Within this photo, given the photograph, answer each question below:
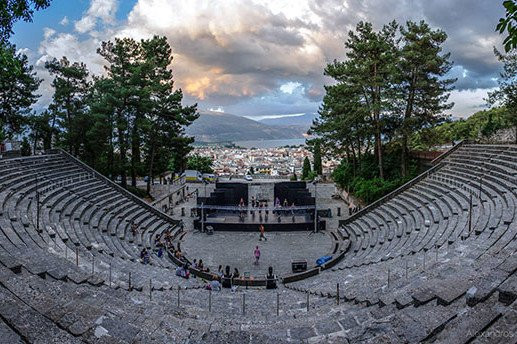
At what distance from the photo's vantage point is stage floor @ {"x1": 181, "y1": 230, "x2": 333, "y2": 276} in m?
18.2

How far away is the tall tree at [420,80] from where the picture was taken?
85.6ft

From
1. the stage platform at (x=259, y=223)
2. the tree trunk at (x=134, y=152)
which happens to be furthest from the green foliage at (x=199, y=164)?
the stage platform at (x=259, y=223)

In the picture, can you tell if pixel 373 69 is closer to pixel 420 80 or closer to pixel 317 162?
pixel 420 80

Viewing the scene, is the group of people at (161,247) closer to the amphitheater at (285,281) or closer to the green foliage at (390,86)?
the amphitheater at (285,281)

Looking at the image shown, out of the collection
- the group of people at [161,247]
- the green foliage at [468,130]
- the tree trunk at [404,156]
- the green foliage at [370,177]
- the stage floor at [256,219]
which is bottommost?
the group of people at [161,247]

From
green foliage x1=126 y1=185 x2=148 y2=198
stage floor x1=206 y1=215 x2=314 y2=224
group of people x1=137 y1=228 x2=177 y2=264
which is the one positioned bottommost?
group of people x1=137 y1=228 x2=177 y2=264

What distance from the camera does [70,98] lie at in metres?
32.0

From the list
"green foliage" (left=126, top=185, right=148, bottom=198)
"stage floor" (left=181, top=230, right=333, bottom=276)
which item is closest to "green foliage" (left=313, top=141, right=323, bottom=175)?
"green foliage" (left=126, top=185, right=148, bottom=198)

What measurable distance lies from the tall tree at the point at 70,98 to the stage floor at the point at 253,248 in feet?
51.9

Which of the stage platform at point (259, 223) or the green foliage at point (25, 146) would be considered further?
the green foliage at point (25, 146)

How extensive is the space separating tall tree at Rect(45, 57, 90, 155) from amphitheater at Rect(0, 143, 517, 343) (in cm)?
561

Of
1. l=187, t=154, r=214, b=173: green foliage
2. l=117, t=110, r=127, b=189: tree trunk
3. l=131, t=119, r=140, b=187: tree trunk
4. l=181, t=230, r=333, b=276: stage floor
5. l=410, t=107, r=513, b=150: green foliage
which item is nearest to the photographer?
l=181, t=230, r=333, b=276: stage floor

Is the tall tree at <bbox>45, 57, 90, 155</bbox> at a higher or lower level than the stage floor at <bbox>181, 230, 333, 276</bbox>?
higher

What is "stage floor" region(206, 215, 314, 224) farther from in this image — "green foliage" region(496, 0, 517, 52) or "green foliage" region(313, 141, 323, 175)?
"green foliage" region(496, 0, 517, 52)
